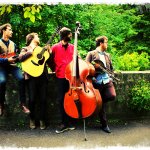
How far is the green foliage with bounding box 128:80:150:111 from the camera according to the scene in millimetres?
7844

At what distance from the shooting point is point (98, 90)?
23.0ft

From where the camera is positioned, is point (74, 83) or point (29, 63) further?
point (29, 63)

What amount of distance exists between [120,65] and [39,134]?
3.70 meters

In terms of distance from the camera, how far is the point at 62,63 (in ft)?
23.5

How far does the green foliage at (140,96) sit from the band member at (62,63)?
1.39 meters

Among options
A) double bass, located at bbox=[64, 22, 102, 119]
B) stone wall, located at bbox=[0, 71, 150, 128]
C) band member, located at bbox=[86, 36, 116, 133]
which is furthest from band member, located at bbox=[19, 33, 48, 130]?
band member, located at bbox=[86, 36, 116, 133]

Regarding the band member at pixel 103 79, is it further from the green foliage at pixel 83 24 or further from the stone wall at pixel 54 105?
the green foliage at pixel 83 24

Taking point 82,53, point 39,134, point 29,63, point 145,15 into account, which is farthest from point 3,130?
point 145,15

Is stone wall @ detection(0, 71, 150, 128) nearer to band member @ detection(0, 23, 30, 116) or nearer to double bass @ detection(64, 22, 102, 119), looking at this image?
band member @ detection(0, 23, 30, 116)

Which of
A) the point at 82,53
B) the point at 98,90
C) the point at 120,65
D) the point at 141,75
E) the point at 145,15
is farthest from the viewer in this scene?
the point at 145,15

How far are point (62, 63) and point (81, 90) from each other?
768 millimetres

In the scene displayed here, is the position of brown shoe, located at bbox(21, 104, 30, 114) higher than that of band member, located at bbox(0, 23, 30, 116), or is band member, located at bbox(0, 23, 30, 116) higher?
band member, located at bbox(0, 23, 30, 116)

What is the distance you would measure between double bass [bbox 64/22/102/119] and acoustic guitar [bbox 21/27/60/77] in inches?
19.9

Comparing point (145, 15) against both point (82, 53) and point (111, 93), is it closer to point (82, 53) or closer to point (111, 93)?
point (82, 53)
